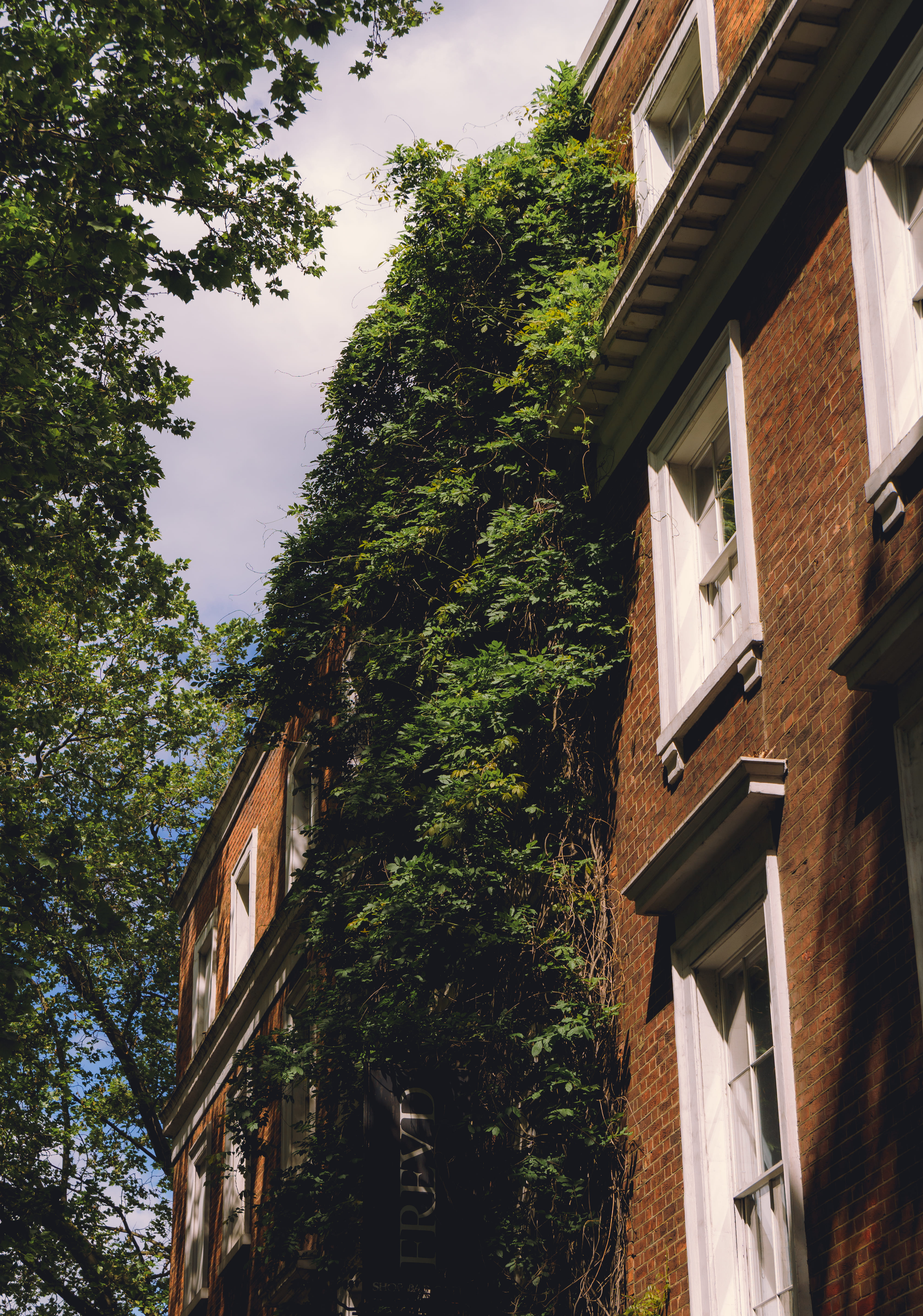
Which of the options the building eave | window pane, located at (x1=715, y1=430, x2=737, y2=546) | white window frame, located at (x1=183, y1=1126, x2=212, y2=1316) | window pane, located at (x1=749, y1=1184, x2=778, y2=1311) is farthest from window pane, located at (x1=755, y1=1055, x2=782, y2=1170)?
white window frame, located at (x1=183, y1=1126, x2=212, y2=1316)

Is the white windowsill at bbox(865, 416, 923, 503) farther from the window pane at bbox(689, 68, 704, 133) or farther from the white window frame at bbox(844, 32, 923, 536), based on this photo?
the window pane at bbox(689, 68, 704, 133)

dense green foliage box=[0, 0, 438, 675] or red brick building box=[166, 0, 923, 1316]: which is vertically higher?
dense green foliage box=[0, 0, 438, 675]

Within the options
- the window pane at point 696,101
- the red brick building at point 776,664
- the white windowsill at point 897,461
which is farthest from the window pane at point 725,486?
the window pane at point 696,101

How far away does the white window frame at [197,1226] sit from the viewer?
65.2 feet

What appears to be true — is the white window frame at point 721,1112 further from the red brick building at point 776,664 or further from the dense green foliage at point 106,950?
the dense green foliage at point 106,950

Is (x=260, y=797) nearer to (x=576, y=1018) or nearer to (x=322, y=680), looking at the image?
(x=322, y=680)

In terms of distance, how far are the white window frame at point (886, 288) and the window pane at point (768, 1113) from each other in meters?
2.95

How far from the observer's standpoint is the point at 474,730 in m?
10.9

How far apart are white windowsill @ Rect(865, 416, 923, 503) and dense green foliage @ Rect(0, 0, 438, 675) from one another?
7242mm

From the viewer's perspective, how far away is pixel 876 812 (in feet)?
22.2

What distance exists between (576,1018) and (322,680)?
584 cm

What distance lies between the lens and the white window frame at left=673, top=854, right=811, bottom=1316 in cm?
709

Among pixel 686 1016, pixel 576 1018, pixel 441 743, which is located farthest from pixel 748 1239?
pixel 441 743

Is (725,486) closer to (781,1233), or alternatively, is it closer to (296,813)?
(781,1233)
